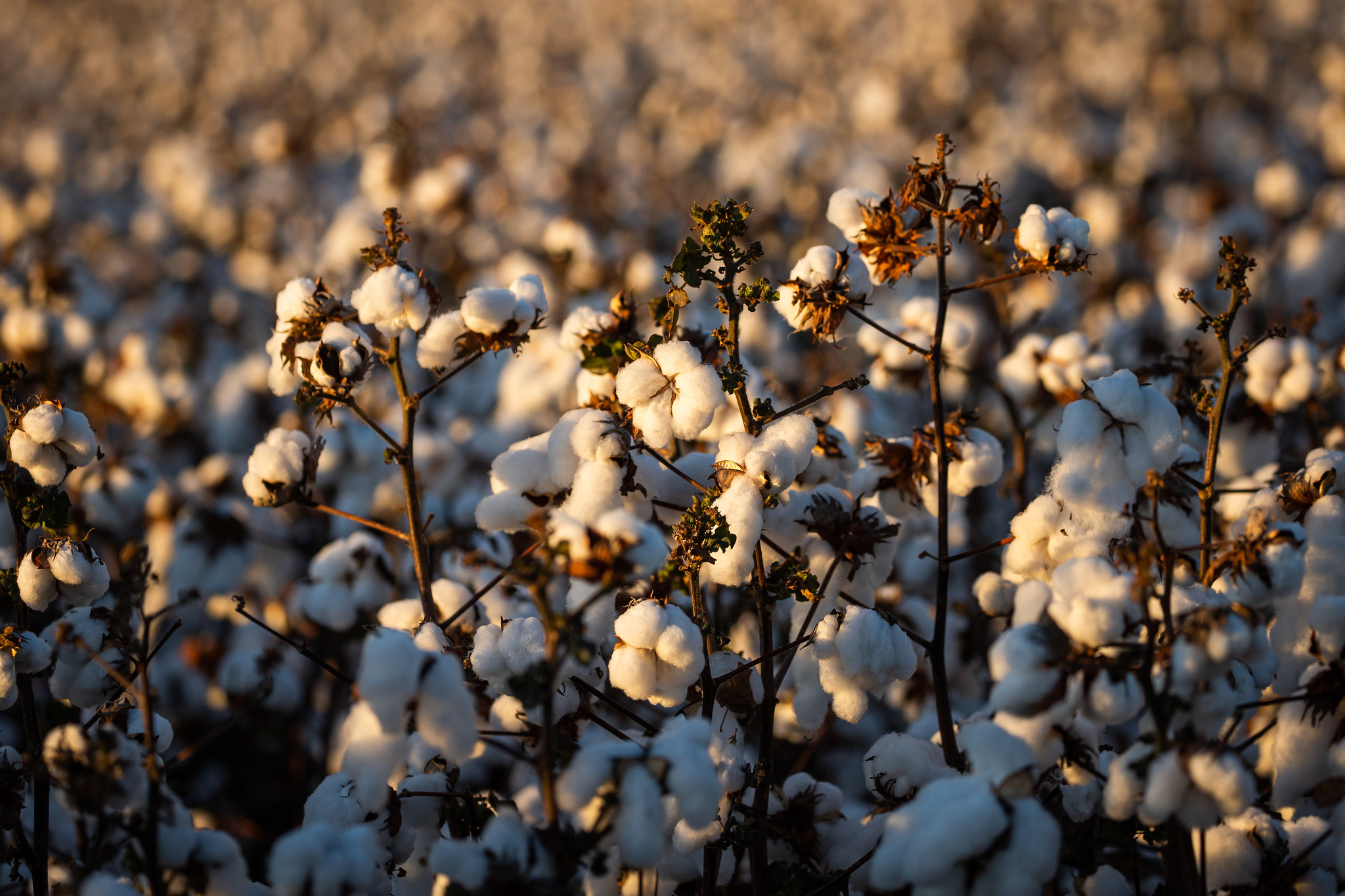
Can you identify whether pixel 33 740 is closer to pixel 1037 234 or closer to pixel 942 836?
pixel 942 836

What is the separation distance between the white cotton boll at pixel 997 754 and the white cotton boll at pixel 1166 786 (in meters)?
0.16

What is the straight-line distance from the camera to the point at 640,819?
52.1 inches

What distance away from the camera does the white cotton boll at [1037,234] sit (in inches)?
74.0

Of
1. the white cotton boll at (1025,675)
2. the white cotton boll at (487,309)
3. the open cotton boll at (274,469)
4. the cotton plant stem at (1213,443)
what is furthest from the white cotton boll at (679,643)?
the cotton plant stem at (1213,443)

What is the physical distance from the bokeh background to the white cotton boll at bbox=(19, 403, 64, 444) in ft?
2.51

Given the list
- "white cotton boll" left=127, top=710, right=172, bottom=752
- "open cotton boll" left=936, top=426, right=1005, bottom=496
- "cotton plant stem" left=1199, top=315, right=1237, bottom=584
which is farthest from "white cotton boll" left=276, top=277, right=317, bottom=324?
"cotton plant stem" left=1199, top=315, right=1237, bottom=584

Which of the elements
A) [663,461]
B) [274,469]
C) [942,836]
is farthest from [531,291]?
[942,836]

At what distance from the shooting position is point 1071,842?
187cm

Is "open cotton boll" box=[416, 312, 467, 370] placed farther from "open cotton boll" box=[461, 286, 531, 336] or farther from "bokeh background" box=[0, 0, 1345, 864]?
"bokeh background" box=[0, 0, 1345, 864]

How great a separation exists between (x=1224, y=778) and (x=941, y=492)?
840 millimetres

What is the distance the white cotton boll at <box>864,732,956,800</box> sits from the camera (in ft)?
6.61

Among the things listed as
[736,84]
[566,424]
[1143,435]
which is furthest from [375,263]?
[736,84]

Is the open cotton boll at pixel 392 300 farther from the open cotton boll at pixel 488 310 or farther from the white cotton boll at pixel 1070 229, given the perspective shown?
the white cotton boll at pixel 1070 229

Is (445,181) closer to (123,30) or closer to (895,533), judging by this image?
(895,533)
